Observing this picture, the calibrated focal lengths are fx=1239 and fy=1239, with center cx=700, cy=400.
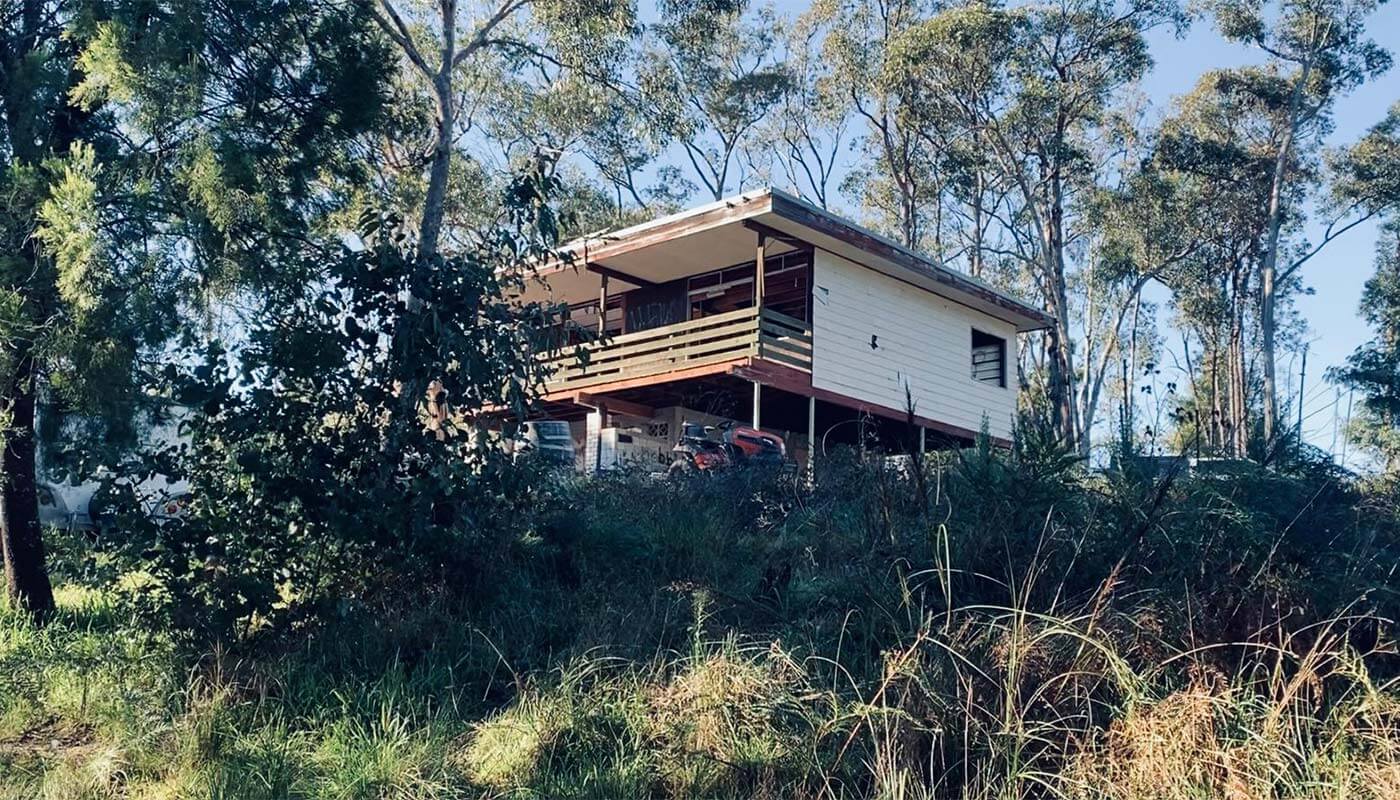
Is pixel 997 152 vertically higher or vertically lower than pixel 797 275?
higher

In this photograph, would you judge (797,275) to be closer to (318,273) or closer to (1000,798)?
(318,273)

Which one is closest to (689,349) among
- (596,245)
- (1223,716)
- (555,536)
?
(596,245)

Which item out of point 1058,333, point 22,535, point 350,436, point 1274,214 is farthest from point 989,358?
point 22,535

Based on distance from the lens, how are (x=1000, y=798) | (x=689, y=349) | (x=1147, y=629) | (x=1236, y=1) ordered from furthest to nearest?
(x=1236, y=1), (x=689, y=349), (x=1147, y=629), (x=1000, y=798)

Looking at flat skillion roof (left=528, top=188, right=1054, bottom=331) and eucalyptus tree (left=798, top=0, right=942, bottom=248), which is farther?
eucalyptus tree (left=798, top=0, right=942, bottom=248)

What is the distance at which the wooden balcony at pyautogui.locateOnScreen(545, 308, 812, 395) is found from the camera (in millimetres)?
18391

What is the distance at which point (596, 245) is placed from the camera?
2050 cm

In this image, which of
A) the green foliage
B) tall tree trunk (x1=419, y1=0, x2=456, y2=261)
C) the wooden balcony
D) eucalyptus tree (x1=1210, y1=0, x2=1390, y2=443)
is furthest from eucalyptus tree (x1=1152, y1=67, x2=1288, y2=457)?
the green foliage

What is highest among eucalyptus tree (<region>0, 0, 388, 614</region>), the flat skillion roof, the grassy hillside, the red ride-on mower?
the flat skillion roof

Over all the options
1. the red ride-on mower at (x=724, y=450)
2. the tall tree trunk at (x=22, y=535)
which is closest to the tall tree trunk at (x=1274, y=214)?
the red ride-on mower at (x=724, y=450)

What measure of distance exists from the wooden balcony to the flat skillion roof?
4.17ft

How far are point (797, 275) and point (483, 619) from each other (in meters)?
13.0

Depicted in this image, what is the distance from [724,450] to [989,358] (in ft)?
36.3

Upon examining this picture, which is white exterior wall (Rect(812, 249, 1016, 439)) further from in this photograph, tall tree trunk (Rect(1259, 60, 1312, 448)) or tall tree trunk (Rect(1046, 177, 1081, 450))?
tall tree trunk (Rect(1259, 60, 1312, 448))
